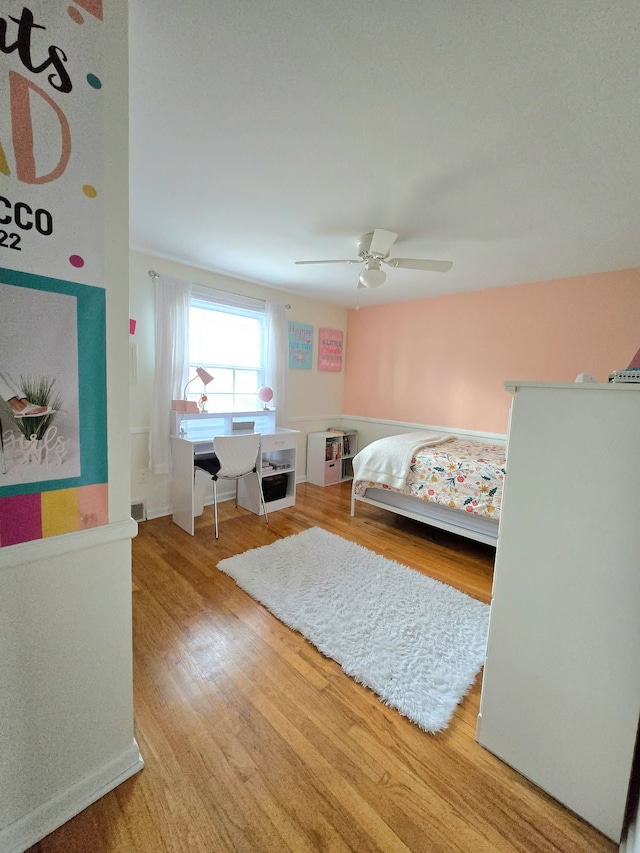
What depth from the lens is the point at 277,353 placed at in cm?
387

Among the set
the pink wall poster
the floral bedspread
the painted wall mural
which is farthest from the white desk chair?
the pink wall poster

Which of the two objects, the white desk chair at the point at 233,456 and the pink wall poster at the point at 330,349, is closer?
the white desk chair at the point at 233,456

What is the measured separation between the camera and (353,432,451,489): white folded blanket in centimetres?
292

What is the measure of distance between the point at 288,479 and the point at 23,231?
3.01 metres

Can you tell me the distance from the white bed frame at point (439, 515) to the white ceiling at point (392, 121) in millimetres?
2032

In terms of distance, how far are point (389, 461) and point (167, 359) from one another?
2.16m

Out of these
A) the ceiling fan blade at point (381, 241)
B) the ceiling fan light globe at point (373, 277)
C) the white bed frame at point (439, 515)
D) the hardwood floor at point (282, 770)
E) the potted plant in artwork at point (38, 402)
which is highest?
the ceiling fan blade at point (381, 241)

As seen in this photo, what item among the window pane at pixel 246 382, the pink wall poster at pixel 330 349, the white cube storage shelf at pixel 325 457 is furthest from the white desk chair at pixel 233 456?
the pink wall poster at pixel 330 349

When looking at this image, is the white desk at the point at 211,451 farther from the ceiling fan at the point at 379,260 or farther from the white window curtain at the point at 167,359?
the ceiling fan at the point at 379,260

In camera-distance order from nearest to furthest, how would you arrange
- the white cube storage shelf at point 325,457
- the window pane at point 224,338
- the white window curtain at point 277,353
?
the window pane at point 224,338 → the white window curtain at point 277,353 → the white cube storage shelf at point 325,457

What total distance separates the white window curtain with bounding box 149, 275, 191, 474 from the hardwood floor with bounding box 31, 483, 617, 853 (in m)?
1.51

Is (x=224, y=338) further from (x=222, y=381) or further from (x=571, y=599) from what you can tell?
(x=571, y=599)

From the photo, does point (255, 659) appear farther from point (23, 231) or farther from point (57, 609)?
point (23, 231)

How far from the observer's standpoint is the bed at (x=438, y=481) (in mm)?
2536
